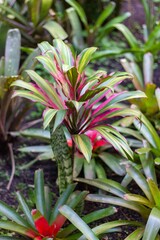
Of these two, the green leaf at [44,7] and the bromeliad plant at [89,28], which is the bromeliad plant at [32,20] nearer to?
the green leaf at [44,7]

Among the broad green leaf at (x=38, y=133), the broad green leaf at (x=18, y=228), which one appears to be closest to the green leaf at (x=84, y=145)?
the broad green leaf at (x=18, y=228)

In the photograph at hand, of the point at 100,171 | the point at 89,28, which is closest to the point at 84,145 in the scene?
the point at 100,171

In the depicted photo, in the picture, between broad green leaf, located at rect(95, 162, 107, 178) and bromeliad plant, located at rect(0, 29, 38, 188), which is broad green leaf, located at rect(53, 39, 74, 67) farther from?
broad green leaf, located at rect(95, 162, 107, 178)

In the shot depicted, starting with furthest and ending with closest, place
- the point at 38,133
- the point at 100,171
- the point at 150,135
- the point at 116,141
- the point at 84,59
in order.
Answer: the point at 38,133, the point at 100,171, the point at 150,135, the point at 84,59, the point at 116,141

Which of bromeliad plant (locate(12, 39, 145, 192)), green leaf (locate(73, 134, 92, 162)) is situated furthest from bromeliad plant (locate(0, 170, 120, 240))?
green leaf (locate(73, 134, 92, 162))

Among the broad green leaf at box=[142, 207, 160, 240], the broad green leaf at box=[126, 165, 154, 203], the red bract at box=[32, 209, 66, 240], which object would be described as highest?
the broad green leaf at box=[126, 165, 154, 203]

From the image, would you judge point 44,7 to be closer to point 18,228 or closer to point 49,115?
point 49,115

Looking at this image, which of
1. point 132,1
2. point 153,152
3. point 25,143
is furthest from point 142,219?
point 132,1
